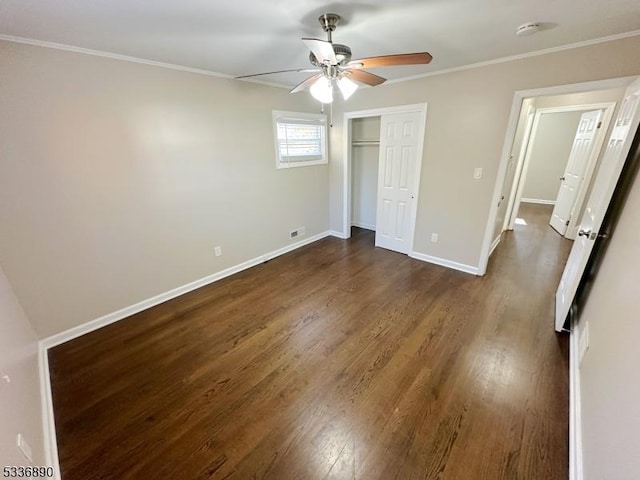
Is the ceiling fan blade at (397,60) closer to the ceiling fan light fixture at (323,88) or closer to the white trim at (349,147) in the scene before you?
the ceiling fan light fixture at (323,88)

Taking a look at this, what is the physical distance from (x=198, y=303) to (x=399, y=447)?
231 centimetres

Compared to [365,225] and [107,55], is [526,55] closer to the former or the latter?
[365,225]

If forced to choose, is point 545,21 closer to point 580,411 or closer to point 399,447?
point 580,411

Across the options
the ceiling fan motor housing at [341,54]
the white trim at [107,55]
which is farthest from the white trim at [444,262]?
the white trim at [107,55]

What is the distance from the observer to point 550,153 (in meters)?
6.40

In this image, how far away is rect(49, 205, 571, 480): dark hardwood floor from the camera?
1423mm

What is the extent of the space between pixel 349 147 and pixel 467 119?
1.72 meters

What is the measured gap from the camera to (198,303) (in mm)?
2857

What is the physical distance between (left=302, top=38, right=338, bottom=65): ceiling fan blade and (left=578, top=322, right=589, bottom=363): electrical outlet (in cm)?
250

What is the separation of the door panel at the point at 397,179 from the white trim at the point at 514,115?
0.95 metres

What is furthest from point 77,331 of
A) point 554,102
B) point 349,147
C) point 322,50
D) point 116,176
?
point 554,102

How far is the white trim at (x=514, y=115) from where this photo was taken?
2.16 metres

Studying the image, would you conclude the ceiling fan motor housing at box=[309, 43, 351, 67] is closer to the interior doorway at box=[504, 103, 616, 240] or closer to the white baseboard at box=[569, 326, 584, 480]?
the white baseboard at box=[569, 326, 584, 480]

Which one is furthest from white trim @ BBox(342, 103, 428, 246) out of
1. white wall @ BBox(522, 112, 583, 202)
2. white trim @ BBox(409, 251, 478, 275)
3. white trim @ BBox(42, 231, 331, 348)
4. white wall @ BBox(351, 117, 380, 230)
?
white wall @ BBox(522, 112, 583, 202)
